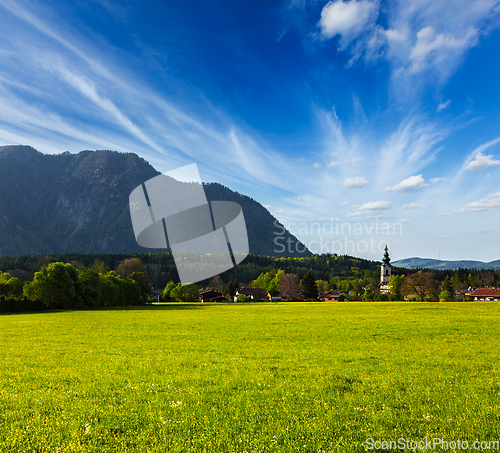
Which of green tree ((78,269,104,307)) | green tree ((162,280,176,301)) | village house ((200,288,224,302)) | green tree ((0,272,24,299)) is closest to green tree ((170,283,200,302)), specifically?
green tree ((162,280,176,301))

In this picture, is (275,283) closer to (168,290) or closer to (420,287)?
(168,290)

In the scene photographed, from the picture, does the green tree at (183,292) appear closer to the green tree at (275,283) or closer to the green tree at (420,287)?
the green tree at (275,283)

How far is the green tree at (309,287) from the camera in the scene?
360 ft

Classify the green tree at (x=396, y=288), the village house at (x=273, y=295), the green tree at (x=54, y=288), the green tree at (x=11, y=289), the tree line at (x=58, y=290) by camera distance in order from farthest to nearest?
the village house at (x=273, y=295) < the green tree at (x=396, y=288) < the green tree at (x=11, y=289) < the green tree at (x=54, y=288) < the tree line at (x=58, y=290)

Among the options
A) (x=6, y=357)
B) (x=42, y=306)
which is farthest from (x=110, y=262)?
(x=6, y=357)

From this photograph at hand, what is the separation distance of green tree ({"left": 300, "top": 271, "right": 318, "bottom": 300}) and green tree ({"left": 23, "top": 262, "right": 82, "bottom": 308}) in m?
71.5

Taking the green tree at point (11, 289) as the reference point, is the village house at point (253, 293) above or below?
below

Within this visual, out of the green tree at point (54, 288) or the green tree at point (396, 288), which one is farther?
the green tree at point (396, 288)

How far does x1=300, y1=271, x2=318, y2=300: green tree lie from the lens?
110 meters

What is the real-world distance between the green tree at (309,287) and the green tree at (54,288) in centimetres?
7152

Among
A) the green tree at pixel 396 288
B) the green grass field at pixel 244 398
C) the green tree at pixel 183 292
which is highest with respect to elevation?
the green grass field at pixel 244 398

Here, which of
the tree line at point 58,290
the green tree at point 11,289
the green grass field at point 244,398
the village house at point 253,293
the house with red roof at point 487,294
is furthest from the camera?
the village house at point 253,293

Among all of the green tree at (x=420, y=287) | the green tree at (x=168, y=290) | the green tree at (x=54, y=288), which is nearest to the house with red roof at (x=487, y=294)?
the green tree at (x=420, y=287)

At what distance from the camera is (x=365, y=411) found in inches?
286
